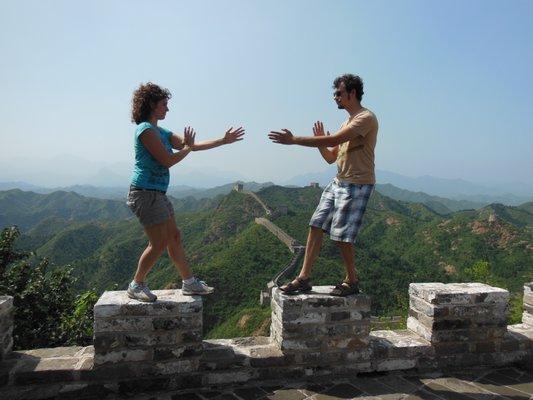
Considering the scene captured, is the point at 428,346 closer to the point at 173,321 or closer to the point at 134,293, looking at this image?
the point at 173,321

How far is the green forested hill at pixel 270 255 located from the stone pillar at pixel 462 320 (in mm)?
20868

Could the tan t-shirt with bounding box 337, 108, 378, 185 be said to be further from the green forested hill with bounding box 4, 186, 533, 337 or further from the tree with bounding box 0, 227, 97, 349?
the green forested hill with bounding box 4, 186, 533, 337

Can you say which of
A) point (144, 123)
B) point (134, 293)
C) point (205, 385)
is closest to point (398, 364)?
point (205, 385)

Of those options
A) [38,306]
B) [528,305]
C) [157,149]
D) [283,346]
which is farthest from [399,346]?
[38,306]

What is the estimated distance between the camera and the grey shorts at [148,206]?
3.76 meters

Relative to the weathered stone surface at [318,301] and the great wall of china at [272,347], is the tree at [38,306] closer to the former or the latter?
the great wall of china at [272,347]

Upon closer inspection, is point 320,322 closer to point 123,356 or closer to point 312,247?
point 312,247

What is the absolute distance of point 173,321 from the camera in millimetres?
3684

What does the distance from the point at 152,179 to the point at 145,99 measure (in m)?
0.77

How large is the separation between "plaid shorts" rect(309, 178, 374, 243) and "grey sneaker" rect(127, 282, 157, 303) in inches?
69.4

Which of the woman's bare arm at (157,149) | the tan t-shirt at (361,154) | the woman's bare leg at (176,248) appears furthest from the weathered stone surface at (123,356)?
the tan t-shirt at (361,154)

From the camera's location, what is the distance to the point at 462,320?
4.55 metres

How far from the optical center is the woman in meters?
3.71

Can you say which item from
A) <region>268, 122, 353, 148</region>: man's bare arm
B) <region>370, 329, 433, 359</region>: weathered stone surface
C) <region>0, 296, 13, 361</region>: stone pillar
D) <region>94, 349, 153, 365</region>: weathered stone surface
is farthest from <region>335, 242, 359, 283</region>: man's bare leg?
<region>0, 296, 13, 361</region>: stone pillar
